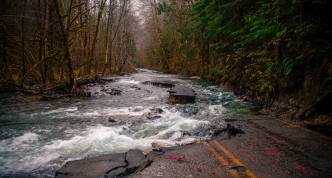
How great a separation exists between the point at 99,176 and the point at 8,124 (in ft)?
15.9

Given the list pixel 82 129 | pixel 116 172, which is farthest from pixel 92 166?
pixel 82 129

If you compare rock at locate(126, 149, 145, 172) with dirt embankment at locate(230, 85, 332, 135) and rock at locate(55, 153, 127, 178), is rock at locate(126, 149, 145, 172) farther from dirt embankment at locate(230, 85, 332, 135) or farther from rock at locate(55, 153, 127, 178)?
dirt embankment at locate(230, 85, 332, 135)

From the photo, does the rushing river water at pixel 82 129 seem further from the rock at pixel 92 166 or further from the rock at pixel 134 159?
the rock at pixel 134 159

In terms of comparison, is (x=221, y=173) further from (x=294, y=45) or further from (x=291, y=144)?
(x=294, y=45)

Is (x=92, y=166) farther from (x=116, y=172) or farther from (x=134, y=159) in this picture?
(x=134, y=159)

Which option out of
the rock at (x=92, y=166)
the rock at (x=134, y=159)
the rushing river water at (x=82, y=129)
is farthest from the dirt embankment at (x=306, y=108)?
the rock at (x=92, y=166)

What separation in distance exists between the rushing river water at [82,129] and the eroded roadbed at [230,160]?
2.20 ft

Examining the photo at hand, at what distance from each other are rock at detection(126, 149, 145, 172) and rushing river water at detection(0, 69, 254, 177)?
0.52m

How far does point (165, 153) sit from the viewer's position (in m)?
3.46

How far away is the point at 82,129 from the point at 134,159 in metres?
2.81

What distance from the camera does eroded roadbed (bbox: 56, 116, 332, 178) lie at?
106 inches

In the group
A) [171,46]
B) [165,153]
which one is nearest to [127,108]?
[165,153]

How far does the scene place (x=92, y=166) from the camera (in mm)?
3080

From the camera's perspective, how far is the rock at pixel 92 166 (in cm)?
285
